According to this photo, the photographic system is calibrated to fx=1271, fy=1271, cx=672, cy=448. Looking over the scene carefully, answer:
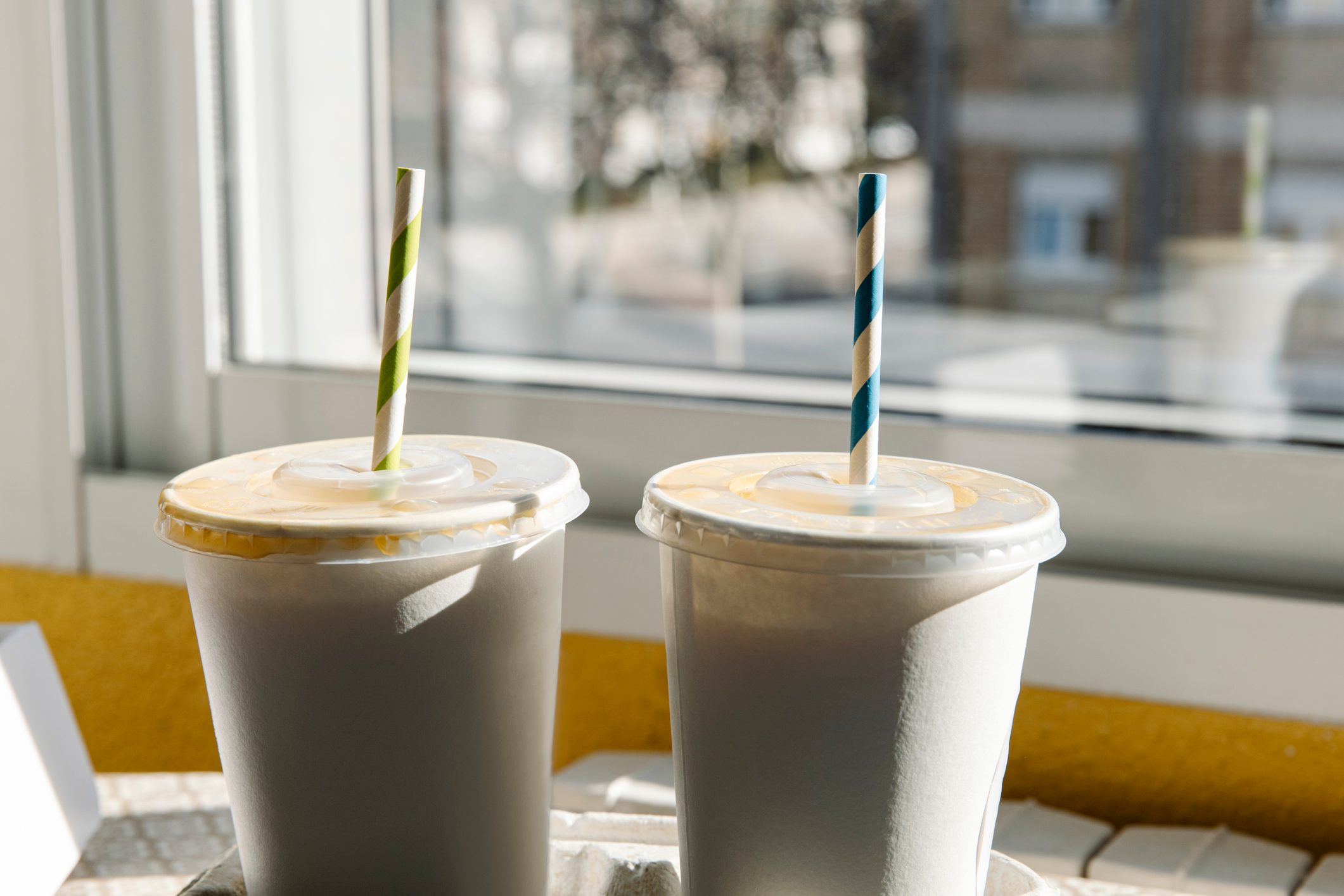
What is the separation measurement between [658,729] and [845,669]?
0.48m

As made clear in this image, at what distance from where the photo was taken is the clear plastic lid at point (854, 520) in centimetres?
47

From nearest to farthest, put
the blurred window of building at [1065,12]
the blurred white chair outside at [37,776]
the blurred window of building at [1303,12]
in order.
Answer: the blurred white chair outside at [37,776] → the blurred window of building at [1303,12] → the blurred window of building at [1065,12]

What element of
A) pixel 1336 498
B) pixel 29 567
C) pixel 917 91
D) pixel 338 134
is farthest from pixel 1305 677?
pixel 29 567

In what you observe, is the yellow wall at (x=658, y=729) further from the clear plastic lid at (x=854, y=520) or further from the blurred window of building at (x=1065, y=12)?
the blurred window of building at (x=1065, y=12)

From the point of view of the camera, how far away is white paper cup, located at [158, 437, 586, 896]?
504mm

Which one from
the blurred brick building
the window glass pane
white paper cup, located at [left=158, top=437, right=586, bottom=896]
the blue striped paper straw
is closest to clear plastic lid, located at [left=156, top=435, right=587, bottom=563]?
white paper cup, located at [left=158, top=437, right=586, bottom=896]

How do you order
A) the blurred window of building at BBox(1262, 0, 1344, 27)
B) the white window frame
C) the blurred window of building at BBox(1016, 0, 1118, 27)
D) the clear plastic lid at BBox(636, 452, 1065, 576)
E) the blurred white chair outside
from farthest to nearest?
the blurred window of building at BBox(1016, 0, 1118, 27) → the blurred window of building at BBox(1262, 0, 1344, 27) → the white window frame → the blurred white chair outside → the clear plastic lid at BBox(636, 452, 1065, 576)

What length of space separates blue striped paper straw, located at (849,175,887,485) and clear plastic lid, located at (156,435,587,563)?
13cm

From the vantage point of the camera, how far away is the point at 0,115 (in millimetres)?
1043

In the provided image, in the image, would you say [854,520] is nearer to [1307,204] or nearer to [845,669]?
[845,669]

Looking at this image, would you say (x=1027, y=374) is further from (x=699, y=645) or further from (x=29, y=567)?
(x=29, y=567)

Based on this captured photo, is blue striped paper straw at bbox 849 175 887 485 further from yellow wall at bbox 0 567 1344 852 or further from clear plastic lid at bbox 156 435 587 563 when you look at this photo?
yellow wall at bbox 0 567 1344 852

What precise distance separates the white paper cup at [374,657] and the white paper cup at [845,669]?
7 centimetres

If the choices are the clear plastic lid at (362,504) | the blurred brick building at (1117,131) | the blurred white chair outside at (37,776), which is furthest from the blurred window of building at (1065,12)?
the blurred white chair outside at (37,776)
